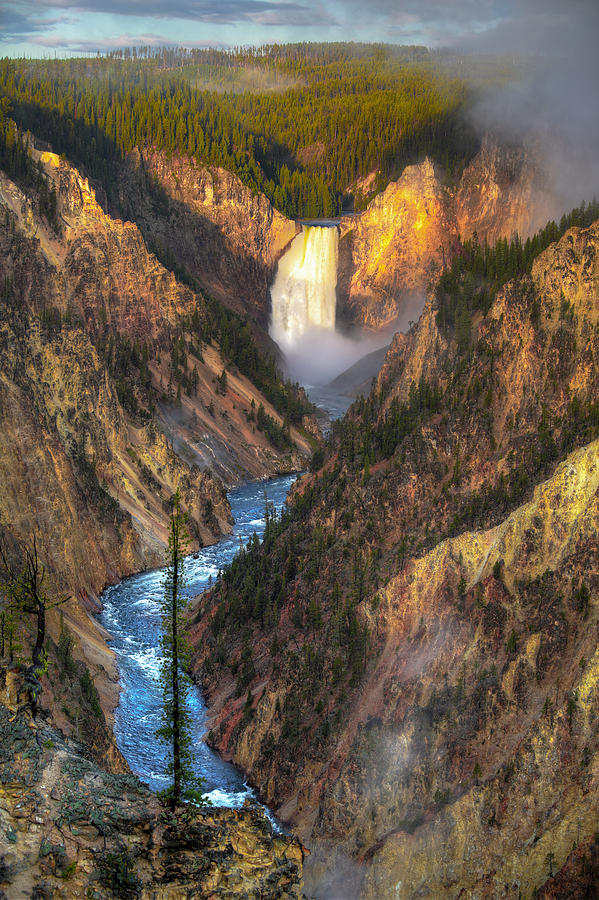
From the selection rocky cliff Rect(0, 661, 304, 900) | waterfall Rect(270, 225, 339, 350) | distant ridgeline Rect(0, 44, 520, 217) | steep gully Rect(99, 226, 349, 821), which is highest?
distant ridgeline Rect(0, 44, 520, 217)

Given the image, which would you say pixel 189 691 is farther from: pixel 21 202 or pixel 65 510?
pixel 21 202

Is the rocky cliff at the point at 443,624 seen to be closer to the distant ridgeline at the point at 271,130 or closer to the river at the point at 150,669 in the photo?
the river at the point at 150,669

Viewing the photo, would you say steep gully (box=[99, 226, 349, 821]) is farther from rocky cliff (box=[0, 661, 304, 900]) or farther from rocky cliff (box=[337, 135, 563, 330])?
rocky cliff (box=[337, 135, 563, 330])

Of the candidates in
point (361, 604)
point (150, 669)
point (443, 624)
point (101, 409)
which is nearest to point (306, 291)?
point (101, 409)

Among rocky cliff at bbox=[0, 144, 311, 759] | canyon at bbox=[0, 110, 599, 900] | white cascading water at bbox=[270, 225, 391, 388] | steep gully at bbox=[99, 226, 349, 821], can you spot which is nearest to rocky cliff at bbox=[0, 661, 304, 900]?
canyon at bbox=[0, 110, 599, 900]

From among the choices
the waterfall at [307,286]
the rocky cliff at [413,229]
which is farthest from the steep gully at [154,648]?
the waterfall at [307,286]

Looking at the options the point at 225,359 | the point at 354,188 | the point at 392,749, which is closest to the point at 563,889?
the point at 392,749

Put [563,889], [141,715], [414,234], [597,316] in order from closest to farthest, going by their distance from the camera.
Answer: [563,889] → [597,316] → [141,715] → [414,234]
